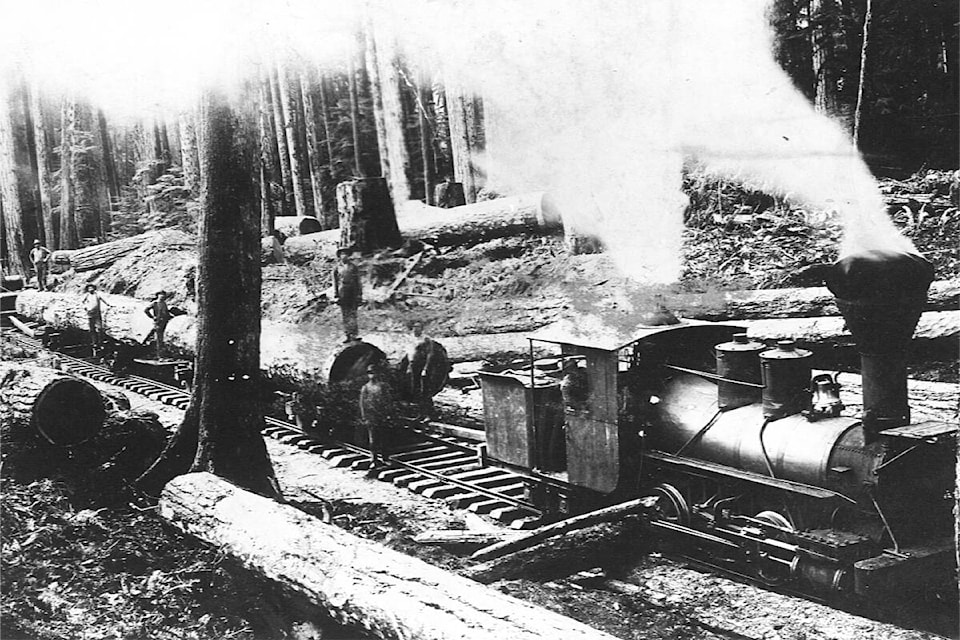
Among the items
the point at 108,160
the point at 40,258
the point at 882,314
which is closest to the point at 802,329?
the point at 882,314

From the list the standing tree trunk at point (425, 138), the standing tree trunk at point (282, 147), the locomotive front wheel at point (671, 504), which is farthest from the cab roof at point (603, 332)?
the standing tree trunk at point (282, 147)

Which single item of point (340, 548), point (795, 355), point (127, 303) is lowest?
point (340, 548)

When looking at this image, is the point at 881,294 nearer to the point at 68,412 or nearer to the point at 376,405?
the point at 376,405

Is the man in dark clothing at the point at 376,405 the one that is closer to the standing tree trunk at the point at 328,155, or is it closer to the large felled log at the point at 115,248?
the standing tree trunk at the point at 328,155

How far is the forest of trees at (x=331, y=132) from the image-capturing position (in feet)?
11.1

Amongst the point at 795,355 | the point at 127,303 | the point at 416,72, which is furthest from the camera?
the point at 127,303

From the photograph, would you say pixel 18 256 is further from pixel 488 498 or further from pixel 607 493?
pixel 607 493

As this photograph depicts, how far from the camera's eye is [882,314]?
11.6 feet

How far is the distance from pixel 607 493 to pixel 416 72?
2.59m

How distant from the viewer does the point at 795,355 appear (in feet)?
13.8

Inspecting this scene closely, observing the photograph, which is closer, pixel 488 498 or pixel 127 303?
pixel 488 498

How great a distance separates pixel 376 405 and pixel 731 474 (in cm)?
268

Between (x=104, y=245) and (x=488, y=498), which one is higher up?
(x=104, y=245)

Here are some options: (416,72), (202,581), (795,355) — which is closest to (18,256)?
(202,581)
